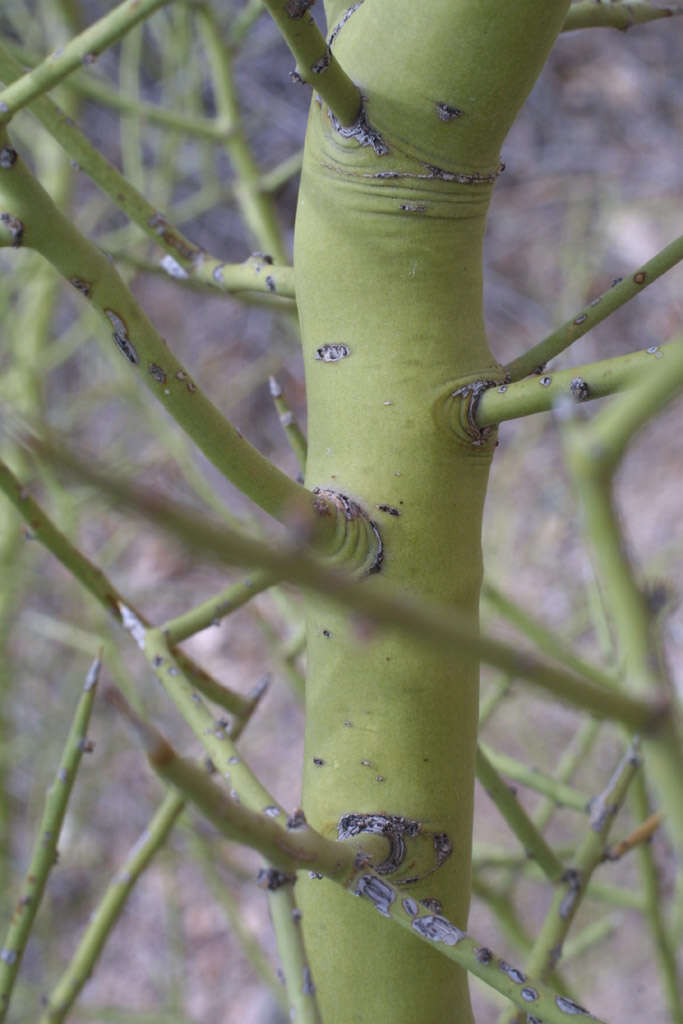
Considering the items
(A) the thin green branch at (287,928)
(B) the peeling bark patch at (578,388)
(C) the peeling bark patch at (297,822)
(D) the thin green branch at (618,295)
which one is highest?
(D) the thin green branch at (618,295)

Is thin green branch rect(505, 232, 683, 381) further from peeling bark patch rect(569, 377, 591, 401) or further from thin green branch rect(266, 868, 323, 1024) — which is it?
thin green branch rect(266, 868, 323, 1024)

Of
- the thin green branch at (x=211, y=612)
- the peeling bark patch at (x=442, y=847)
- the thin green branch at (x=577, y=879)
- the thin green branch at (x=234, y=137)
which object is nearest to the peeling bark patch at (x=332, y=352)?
the thin green branch at (x=211, y=612)

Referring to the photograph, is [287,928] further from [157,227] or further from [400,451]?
[157,227]

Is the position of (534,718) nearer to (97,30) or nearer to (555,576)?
(555,576)

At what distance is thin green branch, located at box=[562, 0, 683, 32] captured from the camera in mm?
484

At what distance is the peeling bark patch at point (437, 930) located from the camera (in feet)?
1.04

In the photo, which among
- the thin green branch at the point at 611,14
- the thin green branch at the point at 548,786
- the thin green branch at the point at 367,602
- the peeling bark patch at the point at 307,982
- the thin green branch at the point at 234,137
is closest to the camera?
the thin green branch at the point at 367,602

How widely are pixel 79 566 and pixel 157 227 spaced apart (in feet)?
0.58

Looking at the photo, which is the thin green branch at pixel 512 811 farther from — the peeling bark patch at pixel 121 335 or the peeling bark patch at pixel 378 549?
the peeling bark patch at pixel 121 335

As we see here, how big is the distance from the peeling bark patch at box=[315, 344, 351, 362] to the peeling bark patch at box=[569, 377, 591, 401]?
0.12 metres

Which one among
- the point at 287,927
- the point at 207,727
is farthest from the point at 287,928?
the point at 207,727

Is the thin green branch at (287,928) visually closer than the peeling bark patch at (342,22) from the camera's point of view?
Yes

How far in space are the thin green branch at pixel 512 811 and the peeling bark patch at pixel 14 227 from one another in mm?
328

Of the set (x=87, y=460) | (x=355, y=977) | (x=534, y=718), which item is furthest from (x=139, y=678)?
(x=87, y=460)
